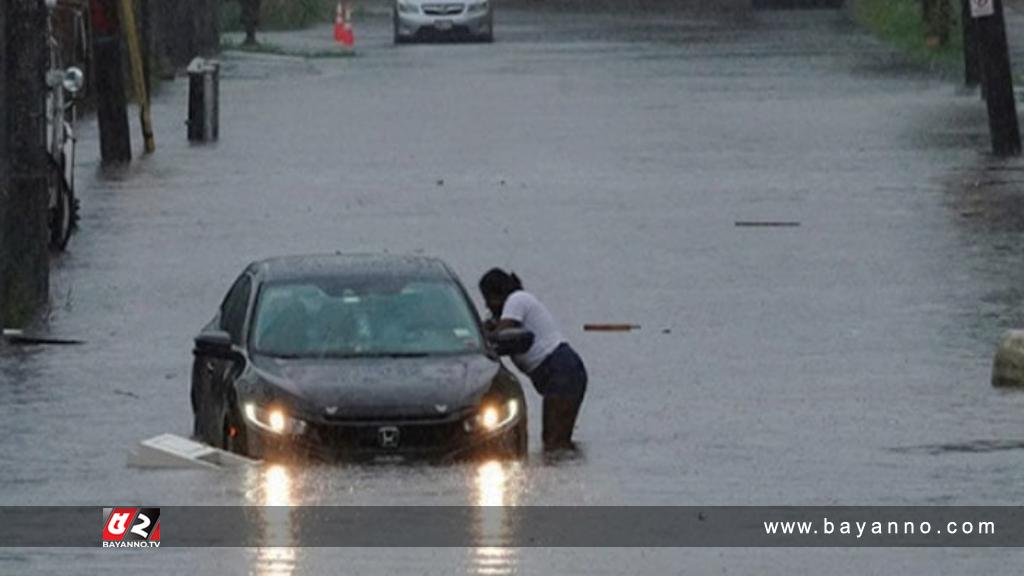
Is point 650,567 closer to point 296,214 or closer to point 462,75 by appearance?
point 296,214

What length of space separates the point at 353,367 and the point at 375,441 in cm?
75

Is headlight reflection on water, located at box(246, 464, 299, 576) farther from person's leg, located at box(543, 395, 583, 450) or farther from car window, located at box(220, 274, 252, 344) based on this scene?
person's leg, located at box(543, 395, 583, 450)

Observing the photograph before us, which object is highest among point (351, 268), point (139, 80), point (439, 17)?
point (351, 268)

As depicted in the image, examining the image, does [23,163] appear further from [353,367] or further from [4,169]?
[353,367]

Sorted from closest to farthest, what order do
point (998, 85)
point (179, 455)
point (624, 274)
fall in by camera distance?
point (179, 455), point (624, 274), point (998, 85)

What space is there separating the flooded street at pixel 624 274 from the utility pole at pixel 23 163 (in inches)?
29.8

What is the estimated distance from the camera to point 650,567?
14.0 m

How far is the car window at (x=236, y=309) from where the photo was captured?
19203 mm

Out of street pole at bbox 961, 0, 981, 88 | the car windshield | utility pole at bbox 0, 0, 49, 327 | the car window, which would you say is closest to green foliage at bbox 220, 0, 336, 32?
street pole at bbox 961, 0, 981, 88

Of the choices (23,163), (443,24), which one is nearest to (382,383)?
(23,163)

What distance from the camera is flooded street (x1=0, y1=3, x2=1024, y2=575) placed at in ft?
55.2

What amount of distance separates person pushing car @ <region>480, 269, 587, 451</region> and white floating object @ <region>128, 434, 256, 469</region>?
2.06 metres

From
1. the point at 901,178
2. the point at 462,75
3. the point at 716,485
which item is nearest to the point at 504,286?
the point at 716,485

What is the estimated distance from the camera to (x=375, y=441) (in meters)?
17.5
